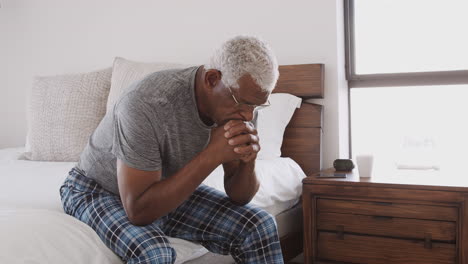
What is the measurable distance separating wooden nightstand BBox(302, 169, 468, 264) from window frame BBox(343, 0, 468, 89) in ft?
1.80

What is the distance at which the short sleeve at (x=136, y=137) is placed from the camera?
4.01 ft

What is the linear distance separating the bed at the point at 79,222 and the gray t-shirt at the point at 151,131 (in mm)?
184

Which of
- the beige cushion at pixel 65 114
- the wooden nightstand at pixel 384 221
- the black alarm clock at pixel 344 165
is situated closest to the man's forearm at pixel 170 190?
the wooden nightstand at pixel 384 221

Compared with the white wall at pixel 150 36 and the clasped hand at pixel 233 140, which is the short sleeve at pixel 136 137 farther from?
the white wall at pixel 150 36

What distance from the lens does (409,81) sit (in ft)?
8.22

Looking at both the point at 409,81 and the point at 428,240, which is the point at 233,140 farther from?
the point at 409,81

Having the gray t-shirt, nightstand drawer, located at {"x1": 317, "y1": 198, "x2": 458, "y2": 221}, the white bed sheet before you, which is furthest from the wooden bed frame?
the gray t-shirt

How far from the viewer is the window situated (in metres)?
2.41

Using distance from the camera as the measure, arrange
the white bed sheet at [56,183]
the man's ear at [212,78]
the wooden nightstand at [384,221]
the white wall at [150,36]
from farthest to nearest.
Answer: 1. the white wall at [150,36]
2. the wooden nightstand at [384,221]
3. the white bed sheet at [56,183]
4. the man's ear at [212,78]

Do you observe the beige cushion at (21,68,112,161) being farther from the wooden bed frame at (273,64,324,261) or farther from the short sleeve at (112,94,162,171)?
the short sleeve at (112,94,162,171)

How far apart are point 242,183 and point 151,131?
0.35 metres

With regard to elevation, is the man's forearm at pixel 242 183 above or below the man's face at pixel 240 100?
below

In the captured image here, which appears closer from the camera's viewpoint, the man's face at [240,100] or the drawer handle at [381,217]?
the man's face at [240,100]

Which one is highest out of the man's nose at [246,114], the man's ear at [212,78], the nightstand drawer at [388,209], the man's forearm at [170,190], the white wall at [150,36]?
the white wall at [150,36]
